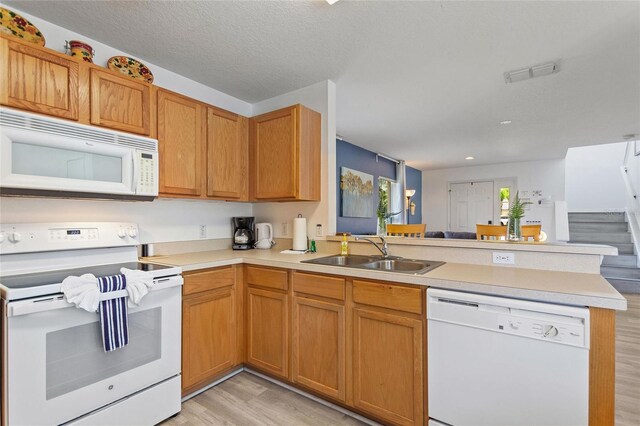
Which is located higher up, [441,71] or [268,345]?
[441,71]

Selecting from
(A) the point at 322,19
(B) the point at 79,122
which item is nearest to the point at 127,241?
(B) the point at 79,122

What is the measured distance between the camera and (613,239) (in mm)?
5371

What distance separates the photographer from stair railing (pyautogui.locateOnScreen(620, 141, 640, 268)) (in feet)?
16.5

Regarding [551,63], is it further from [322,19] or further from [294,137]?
[294,137]

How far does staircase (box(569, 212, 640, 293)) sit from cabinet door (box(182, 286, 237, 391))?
18.5 ft

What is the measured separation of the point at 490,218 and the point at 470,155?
6.76 feet

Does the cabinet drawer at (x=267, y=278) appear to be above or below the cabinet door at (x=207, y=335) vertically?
above

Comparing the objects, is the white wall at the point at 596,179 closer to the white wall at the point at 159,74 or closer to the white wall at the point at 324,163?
the white wall at the point at 324,163

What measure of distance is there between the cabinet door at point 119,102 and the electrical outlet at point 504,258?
7.93 ft

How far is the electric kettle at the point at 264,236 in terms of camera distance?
2.83 meters

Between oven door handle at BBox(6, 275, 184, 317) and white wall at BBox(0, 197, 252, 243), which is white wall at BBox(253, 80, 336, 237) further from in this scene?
oven door handle at BBox(6, 275, 184, 317)

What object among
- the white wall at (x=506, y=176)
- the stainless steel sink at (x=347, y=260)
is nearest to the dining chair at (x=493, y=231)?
the stainless steel sink at (x=347, y=260)

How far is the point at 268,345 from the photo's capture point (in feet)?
7.04

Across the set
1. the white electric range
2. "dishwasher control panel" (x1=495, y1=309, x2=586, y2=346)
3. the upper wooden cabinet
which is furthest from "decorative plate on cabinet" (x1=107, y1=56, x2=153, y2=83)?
"dishwasher control panel" (x1=495, y1=309, x2=586, y2=346)
